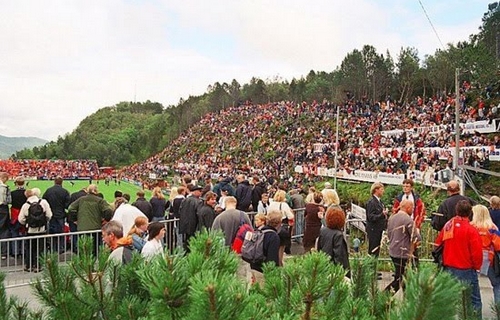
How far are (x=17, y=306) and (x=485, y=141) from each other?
25976 mm

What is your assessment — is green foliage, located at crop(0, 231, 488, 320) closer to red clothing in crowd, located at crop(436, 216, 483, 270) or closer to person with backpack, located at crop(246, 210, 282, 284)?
person with backpack, located at crop(246, 210, 282, 284)

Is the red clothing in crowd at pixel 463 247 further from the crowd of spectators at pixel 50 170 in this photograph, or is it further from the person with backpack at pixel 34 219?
the crowd of spectators at pixel 50 170

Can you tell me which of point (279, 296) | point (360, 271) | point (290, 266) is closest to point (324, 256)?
point (290, 266)

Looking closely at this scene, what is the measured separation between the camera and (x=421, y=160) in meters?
25.5

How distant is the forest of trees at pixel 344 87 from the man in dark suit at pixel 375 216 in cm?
262

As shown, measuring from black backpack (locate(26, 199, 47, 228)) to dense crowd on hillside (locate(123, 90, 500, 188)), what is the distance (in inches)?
381

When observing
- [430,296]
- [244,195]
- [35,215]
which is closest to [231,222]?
[35,215]

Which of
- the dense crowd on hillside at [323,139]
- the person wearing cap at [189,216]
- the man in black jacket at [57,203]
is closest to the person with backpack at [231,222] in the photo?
the person wearing cap at [189,216]

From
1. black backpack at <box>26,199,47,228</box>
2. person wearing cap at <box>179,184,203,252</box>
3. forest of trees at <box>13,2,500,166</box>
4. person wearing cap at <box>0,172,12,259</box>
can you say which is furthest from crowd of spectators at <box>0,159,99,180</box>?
person wearing cap at <box>179,184,203,252</box>

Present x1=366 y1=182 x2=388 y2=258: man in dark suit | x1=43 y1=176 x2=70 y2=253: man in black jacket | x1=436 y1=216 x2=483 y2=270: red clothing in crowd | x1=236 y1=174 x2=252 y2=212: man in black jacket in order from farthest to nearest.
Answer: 1. x1=236 y1=174 x2=252 y2=212: man in black jacket
2. x1=43 y1=176 x2=70 y2=253: man in black jacket
3. x1=366 y1=182 x2=388 y2=258: man in dark suit
4. x1=436 y1=216 x2=483 y2=270: red clothing in crowd

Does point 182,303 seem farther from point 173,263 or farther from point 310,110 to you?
point 310,110

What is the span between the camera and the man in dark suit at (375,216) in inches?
311

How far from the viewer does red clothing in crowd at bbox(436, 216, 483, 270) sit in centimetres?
545

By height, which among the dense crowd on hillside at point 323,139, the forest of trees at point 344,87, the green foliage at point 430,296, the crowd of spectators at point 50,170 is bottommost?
the crowd of spectators at point 50,170
